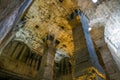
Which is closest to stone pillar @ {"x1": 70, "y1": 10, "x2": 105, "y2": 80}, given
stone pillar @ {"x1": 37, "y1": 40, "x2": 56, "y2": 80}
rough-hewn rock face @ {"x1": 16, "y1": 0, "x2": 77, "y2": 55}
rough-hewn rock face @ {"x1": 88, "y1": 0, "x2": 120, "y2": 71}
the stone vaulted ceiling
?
the stone vaulted ceiling

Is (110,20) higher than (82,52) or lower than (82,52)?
higher

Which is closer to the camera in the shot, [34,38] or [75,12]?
[75,12]

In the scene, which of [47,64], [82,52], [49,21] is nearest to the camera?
[82,52]

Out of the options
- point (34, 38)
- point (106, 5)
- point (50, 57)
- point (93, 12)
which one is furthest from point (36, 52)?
point (106, 5)

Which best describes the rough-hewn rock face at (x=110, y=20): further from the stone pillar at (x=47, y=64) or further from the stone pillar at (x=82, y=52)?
the stone pillar at (x=47, y=64)

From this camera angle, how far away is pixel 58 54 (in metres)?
8.18

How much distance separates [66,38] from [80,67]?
3768mm

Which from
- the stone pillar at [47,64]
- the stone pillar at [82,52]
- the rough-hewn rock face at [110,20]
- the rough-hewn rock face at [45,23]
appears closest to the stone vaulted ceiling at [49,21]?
the rough-hewn rock face at [45,23]

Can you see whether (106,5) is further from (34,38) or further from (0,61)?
(0,61)

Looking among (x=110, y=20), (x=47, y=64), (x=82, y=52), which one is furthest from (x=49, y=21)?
(x=110, y=20)

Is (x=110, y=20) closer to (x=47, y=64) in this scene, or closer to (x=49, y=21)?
(x=49, y=21)

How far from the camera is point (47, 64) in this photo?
5531 millimetres

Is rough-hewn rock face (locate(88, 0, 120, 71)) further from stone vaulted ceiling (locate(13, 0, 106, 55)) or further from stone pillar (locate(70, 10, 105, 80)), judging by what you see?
stone pillar (locate(70, 10, 105, 80))

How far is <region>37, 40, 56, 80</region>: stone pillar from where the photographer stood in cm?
504
